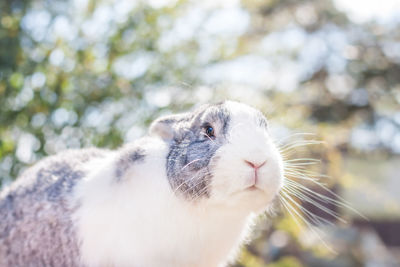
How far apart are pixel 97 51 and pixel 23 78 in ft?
1.73

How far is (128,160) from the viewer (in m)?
1.44

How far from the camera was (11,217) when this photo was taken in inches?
60.4

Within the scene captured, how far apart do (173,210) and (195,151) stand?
0.20 meters

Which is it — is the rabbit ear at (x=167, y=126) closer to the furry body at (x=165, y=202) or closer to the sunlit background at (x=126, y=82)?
the furry body at (x=165, y=202)

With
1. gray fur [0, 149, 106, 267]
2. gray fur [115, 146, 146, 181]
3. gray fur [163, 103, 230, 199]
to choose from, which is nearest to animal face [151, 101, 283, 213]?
gray fur [163, 103, 230, 199]

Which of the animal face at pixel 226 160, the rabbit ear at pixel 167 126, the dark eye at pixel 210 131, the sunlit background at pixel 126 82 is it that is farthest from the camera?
the sunlit background at pixel 126 82

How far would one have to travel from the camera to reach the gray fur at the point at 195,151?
125 centimetres

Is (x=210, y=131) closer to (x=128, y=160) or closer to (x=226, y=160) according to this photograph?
(x=226, y=160)

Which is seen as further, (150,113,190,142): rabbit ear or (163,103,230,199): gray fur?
(150,113,190,142): rabbit ear

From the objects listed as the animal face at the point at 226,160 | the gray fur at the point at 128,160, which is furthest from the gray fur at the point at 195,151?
the gray fur at the point at 128,160

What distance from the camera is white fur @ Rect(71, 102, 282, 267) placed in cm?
123

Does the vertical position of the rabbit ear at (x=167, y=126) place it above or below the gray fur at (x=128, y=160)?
above

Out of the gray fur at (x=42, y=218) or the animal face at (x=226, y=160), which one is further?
the gray fur at (x=42, y=218)

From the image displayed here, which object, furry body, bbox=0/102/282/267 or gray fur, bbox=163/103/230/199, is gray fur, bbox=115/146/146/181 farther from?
gray fur, bbox=163/103/230/199
